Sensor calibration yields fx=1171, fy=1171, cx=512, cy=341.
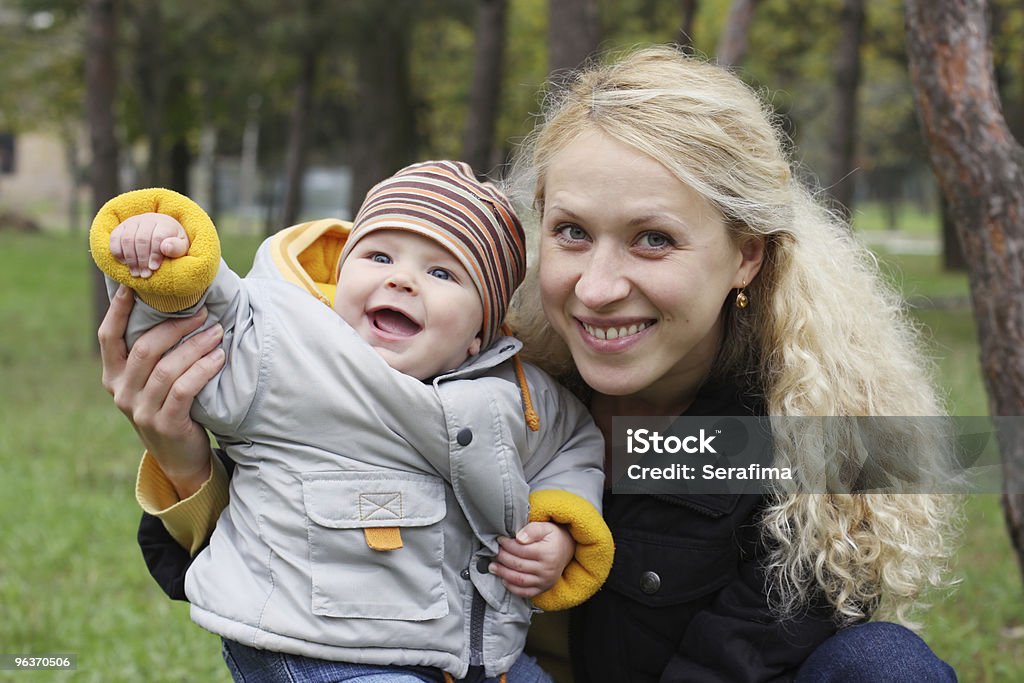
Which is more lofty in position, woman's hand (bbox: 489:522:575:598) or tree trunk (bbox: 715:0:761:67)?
woman's hand (bbox: 489:522:575:598)

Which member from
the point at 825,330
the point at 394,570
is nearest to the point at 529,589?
the point at 394,570

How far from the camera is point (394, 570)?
6.91 ft

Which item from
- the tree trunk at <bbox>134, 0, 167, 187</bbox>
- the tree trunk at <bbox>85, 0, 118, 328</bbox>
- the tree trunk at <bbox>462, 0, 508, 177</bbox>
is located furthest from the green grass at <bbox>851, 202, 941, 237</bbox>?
the tree trunk at <bbox>85, 0, 118, 328</bbox>

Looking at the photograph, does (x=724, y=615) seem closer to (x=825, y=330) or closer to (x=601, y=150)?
(x=825, y=330)

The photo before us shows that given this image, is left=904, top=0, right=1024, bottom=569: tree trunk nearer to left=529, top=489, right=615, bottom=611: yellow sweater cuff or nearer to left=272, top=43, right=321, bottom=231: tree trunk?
left=529, top=489, right=615, bottom=611: yellow sweater cuff

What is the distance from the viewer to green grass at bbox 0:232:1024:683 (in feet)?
13.4

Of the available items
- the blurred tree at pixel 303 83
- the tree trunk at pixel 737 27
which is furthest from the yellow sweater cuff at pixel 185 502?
the blurred tree at pixel 303 83

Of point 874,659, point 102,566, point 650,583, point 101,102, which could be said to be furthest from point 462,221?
point 101,102

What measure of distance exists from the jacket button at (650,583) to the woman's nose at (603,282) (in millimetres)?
572

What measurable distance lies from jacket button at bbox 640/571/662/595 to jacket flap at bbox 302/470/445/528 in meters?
0.53

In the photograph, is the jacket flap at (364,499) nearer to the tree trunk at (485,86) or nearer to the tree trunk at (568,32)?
the tree trunk at (568,32)

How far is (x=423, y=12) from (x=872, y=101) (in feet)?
52.9

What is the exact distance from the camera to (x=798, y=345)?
2475mm

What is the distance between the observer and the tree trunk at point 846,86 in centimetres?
1228
